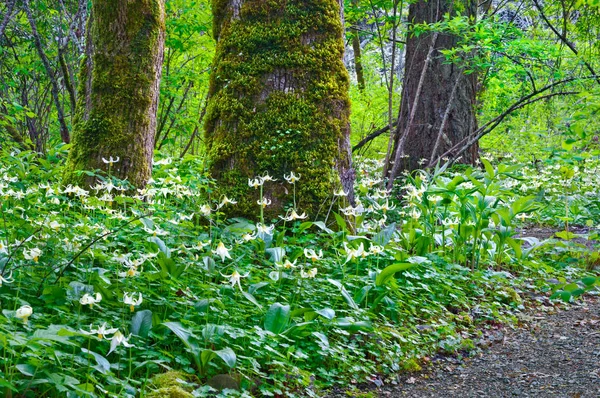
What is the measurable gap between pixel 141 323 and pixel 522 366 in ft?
7.07

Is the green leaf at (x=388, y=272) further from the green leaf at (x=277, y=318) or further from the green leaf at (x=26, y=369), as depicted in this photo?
the green leaf at (x=26, y=369)

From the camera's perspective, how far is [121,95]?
5652mm

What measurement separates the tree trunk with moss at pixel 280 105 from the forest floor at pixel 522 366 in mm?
A: 1540

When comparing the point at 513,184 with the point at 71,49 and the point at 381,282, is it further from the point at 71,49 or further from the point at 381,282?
the point at 71,49

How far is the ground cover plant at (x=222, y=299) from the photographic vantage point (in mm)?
2127

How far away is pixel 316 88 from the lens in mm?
4508

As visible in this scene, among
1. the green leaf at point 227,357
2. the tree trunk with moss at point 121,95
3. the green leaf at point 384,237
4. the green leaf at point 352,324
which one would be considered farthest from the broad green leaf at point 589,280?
the tree trunk with moss at point 121,95

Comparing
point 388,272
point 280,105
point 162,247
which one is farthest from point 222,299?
point 280,105

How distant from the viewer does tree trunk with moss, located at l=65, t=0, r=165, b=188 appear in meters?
5.57

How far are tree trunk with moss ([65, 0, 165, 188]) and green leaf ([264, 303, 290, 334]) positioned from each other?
3.21 metres

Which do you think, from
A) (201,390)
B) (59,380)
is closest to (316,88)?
(201,390)

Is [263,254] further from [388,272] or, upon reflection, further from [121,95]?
[121,95]

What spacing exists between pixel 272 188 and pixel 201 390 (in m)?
2.29

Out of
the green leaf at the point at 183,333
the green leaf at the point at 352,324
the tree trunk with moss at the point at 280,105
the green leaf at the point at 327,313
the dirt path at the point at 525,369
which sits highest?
the tree trunk with moss at the point at 280,105
